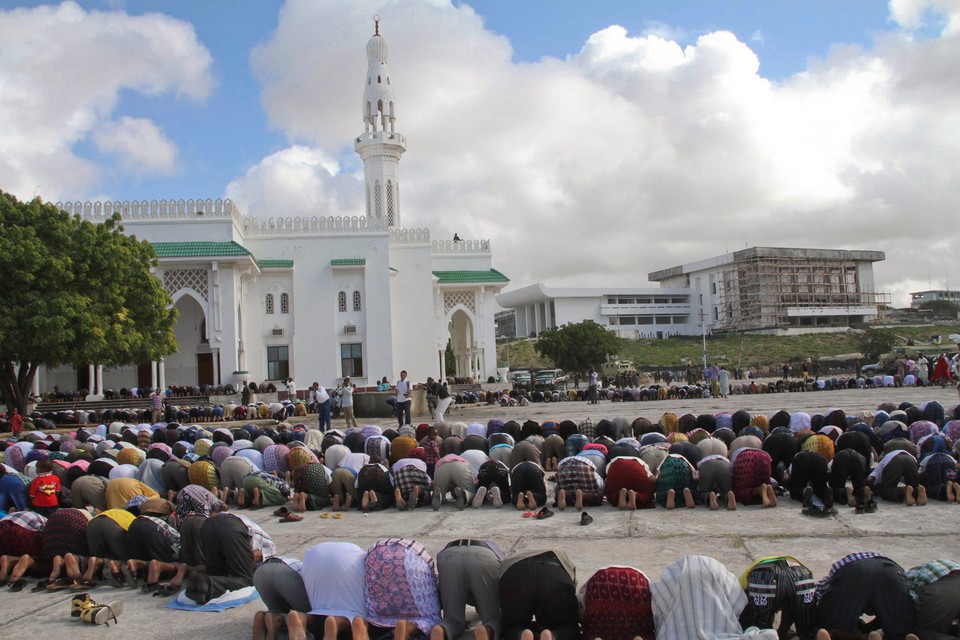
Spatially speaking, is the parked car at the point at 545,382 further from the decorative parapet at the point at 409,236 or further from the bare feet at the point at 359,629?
the bare feet at the point at 359,629

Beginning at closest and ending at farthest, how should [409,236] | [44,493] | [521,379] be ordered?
[44,493] < [409,236] < [521,379]

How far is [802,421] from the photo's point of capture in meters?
11.8

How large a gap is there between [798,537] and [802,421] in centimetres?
509

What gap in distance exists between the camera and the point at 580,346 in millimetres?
51094

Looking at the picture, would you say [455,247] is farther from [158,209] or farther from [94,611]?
[94,611]

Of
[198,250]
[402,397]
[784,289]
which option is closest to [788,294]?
[784,289]

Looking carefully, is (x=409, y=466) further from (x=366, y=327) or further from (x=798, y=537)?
(x=366, y=327)

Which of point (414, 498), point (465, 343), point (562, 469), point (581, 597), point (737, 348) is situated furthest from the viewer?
point (737, 348)

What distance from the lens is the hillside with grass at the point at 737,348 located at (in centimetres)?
6900

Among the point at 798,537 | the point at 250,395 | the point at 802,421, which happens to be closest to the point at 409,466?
the point at 798,537

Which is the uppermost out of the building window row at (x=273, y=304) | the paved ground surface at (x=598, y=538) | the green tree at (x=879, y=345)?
the building window row at (x=273, y=304)

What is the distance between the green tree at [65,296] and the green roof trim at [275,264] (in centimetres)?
1078

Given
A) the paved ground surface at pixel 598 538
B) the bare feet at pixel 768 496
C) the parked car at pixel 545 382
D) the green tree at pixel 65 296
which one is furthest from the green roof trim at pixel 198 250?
the bare feet at pixel 768 496

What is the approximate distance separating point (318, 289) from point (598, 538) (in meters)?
29.0
